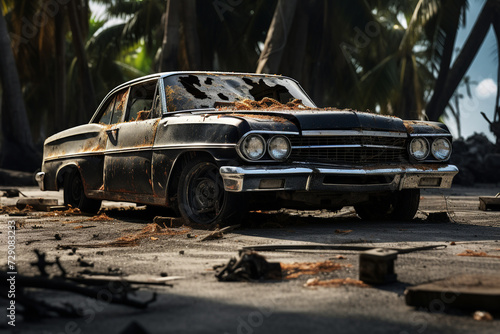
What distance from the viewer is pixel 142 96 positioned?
729cm

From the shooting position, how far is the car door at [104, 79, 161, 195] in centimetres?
654

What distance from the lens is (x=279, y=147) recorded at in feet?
18.0

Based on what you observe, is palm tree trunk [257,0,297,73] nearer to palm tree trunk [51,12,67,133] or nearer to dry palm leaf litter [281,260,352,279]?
dry palm leaf litter [281,260,352,279]

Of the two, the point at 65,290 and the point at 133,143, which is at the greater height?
the point at 133,143

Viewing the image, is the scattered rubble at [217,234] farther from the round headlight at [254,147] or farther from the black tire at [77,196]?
the black tire at [77,196]

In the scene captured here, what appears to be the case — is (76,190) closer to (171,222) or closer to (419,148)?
(171,222)

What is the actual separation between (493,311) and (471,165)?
63.6ft

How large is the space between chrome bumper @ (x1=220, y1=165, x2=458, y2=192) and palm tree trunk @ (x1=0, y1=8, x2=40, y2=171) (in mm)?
16924

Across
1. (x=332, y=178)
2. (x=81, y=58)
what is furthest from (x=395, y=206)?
(x=81, y=58)

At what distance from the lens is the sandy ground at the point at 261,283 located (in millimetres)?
2688

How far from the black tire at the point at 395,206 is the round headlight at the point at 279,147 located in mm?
1456

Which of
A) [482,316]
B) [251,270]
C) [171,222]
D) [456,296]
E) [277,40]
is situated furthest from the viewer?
[277,40]

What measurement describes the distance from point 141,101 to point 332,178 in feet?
8.56

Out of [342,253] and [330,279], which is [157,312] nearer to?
[330,279]
